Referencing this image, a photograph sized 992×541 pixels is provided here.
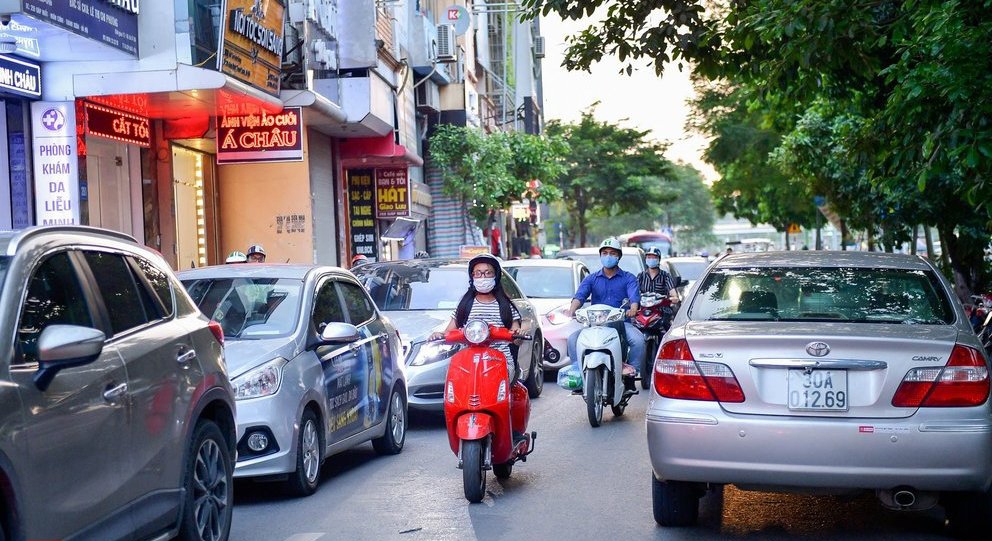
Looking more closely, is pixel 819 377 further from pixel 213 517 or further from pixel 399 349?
pixel 399 349

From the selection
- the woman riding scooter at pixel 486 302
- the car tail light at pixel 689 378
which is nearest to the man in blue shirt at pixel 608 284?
the woman riding scooter at pixel 486 302

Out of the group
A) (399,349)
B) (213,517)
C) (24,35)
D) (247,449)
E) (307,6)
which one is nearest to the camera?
(213,517)

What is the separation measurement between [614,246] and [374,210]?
17.5 metres

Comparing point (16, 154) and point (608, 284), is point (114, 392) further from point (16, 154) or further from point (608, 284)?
point (16, 154)

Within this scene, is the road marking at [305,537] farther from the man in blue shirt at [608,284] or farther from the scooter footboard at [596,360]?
the man in blue shirt at [608,284]

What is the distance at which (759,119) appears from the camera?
132 feet

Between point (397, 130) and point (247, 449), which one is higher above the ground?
point (397, 130)

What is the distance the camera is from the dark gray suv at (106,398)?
432 cm

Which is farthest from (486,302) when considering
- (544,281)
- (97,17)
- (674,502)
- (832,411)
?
(544,281)

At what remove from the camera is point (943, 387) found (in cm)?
618

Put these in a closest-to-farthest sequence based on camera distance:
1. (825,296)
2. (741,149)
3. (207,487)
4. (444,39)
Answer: (207,487) → (825,296) → (444,39) → (741,149)

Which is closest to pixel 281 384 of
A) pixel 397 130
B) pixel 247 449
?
pixel 247 449

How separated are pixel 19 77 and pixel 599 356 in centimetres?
725

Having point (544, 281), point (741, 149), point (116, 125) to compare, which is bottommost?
point (544, 281)
